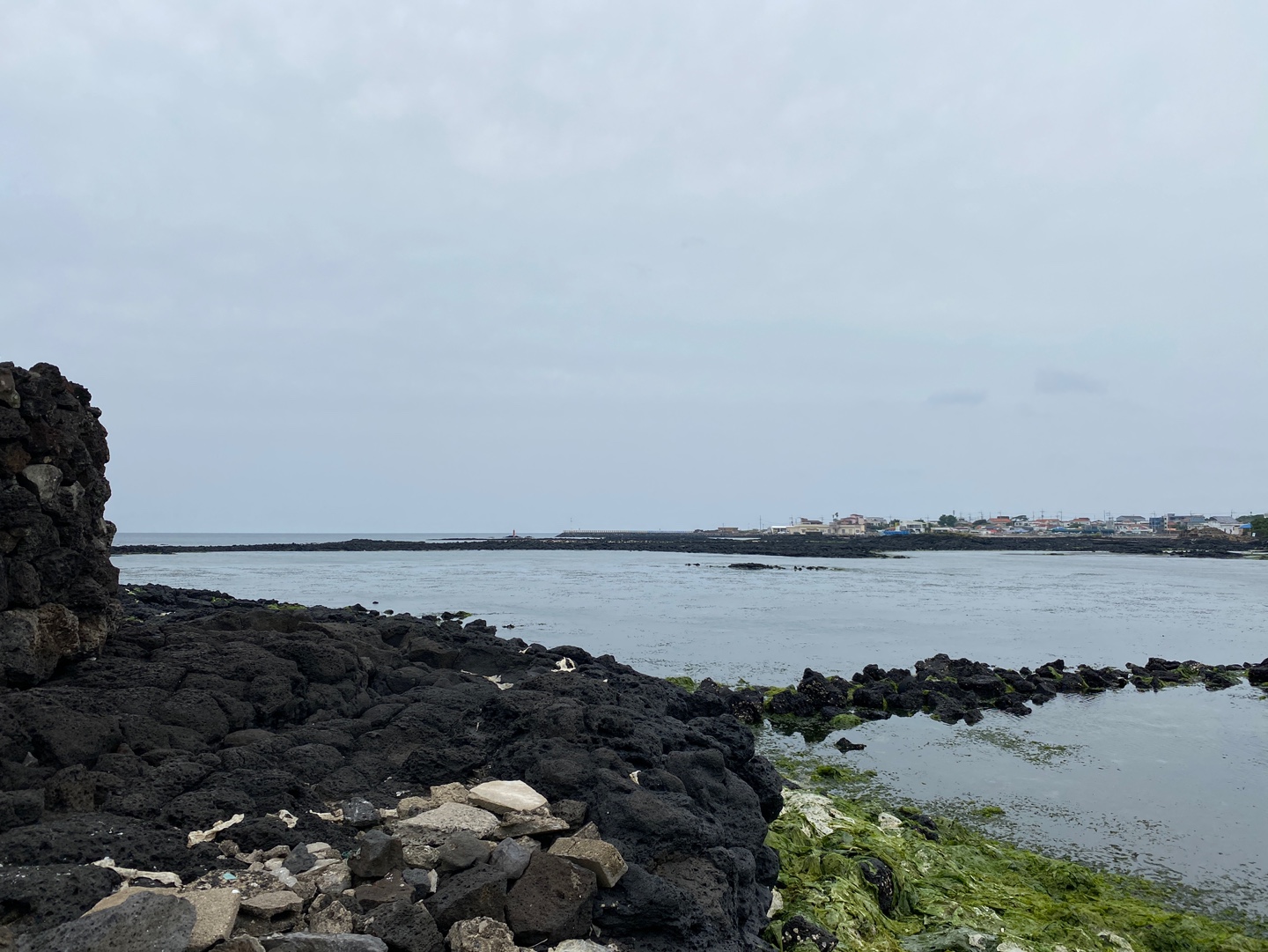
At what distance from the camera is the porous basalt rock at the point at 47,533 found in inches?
278

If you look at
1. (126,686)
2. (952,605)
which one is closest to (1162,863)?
(126,686)

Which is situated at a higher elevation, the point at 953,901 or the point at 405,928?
the point at 405,928

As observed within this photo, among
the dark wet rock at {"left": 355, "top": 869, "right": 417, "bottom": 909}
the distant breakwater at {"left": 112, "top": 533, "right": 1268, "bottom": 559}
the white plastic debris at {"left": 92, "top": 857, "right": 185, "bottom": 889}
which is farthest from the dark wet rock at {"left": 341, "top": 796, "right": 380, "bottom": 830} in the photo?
the distant breakwater at {"left": 112, "top": 533, "right": 1268, "bottom": 559}

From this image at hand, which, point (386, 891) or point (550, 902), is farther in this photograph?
point (550, 902)

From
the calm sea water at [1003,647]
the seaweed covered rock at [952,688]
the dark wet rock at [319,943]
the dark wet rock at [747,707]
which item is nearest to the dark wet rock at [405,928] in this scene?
the dark wet rock at [319,943]

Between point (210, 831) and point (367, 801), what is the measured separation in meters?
1.02

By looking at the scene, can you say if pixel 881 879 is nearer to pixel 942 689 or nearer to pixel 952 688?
pixel 942 689

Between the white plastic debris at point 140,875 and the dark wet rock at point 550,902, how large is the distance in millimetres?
1908

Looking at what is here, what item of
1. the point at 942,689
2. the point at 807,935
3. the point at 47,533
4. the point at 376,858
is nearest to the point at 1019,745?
the point at 942,689

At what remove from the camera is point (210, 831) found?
4918 millimetres

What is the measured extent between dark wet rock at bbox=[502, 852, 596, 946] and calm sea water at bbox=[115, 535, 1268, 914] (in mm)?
6669

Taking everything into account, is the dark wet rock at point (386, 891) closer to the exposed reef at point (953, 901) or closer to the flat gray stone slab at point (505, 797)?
the flat gray stone slab at point (505, 797)

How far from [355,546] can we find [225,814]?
379 feet

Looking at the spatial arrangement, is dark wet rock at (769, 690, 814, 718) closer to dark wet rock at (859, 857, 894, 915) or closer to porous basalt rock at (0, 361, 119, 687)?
dark wet rock at (859, 857, 894, 915)
